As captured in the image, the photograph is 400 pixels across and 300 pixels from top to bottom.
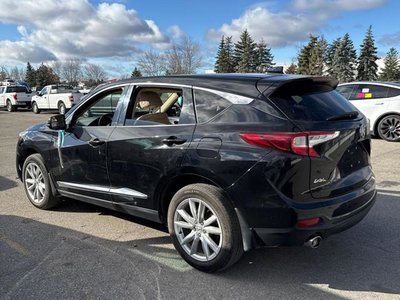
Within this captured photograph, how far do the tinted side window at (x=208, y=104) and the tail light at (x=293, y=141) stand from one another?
1.60ft

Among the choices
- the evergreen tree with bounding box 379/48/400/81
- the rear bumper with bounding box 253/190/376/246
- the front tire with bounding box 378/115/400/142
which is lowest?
the rear bumper with bounding box 253/190/376/246

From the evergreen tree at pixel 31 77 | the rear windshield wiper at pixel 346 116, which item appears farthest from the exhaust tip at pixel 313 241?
the evergreen tree at pixel 31 77

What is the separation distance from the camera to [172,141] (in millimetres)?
3664

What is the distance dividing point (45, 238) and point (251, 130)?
2642mm

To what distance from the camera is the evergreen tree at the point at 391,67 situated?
72750 mm

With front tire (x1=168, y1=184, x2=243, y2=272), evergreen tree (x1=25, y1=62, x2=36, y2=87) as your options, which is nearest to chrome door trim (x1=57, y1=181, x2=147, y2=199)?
front tire (x1=168, y1=184, x2=243, y2=272)

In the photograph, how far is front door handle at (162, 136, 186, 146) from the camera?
3.61m

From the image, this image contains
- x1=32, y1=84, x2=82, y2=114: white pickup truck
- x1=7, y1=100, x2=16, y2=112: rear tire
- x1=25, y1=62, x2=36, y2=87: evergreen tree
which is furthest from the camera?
x1=25, y1=62, x2=36, y2=87: evergreen tree

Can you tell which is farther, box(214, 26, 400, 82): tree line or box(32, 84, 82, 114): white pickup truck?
box(214, 26, 400, 82): tree line

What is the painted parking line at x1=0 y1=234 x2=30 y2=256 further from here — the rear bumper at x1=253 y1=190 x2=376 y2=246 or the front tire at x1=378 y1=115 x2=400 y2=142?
the front tire at x1=378 y1=115 x2=400 y2=142

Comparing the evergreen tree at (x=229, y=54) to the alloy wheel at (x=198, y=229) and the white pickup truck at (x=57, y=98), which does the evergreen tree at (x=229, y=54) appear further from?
the alloy wheel at (x=198, y=229)

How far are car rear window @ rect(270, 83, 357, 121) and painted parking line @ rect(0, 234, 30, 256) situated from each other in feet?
9.29

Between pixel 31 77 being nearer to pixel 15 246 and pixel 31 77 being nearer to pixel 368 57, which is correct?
pixel 368 57

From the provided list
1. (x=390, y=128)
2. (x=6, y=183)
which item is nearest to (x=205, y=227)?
(x=6, y=183)
